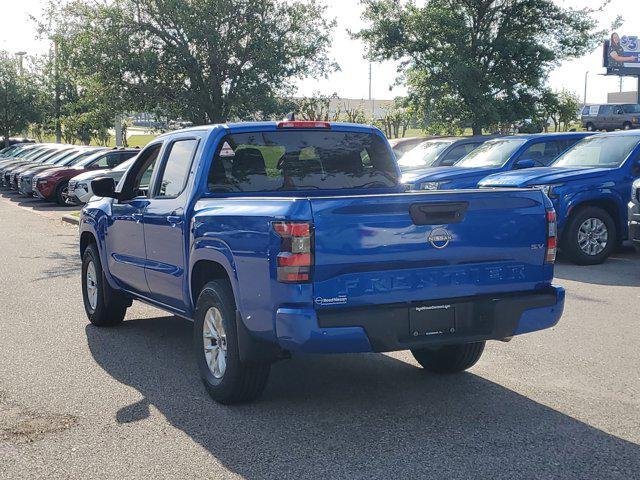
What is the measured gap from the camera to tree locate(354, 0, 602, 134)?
2388 cm

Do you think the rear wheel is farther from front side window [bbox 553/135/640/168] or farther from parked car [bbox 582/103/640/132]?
parked car [bbox 582/103/640/132]

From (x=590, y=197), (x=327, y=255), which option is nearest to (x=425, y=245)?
(x=327, y=255)

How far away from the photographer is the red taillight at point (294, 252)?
4965 millimetres

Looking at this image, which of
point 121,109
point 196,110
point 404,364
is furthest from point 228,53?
point 404,364

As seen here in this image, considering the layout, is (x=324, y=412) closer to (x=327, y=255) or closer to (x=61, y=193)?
(x=327, y=255)

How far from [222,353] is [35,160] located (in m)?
28.3

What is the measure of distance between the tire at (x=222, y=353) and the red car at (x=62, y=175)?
19.6 m

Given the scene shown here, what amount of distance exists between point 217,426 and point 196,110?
59.9 ft

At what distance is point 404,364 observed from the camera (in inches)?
274

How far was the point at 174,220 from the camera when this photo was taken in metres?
6.55

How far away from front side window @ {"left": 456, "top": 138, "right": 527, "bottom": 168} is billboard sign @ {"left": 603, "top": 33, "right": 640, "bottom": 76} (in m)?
41.3

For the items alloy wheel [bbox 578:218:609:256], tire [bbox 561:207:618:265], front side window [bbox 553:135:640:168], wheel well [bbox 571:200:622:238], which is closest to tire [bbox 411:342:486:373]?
tire [bbox 561:207:618:265]

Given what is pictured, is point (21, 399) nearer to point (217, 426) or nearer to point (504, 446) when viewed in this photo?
point (217, 426)

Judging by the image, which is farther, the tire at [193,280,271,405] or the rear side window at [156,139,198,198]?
the rear side window at [156,139,198,198]
